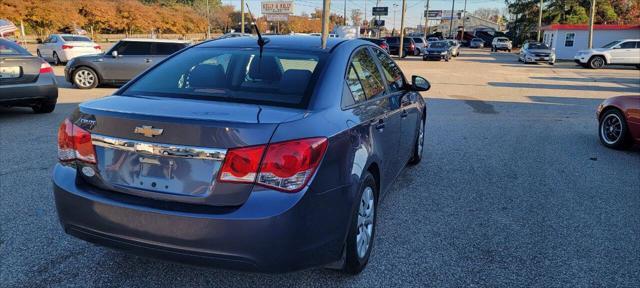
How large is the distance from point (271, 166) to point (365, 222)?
1146mm

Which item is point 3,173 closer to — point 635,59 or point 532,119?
point 532,119

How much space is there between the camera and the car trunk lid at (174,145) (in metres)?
2.40

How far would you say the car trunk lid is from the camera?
240 cm

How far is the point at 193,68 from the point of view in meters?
3.47

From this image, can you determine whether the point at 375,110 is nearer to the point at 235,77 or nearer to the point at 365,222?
the point at 365,222

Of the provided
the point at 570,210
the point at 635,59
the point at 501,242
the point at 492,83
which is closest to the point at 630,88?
the point at 492,83

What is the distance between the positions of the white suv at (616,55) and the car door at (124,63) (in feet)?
87.5

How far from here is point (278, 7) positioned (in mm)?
70375

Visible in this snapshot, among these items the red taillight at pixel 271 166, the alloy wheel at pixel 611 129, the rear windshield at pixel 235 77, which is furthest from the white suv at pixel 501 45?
the red taillight at pixel 271 166

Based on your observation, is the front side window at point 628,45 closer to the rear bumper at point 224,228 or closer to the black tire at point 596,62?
the black tire at point 596,62

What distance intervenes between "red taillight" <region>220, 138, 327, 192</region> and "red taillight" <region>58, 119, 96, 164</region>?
2.75ft

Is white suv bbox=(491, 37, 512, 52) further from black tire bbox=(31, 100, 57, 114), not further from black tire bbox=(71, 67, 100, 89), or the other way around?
black tire bbox=(31, 100, 57, 114)

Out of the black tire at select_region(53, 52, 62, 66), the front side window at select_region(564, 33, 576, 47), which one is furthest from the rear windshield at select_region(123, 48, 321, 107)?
the front side window at select_region(564, 33, 576, 47)

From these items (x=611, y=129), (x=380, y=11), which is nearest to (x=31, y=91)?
(x=611, y=129)
